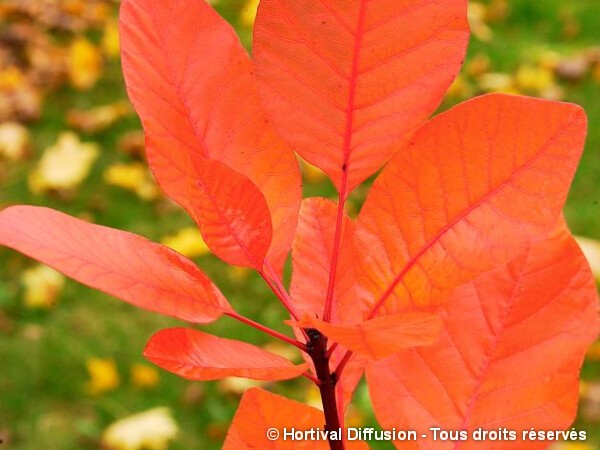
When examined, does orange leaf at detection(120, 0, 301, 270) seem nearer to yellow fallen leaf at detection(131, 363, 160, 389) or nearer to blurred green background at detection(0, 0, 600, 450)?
blurred green background at detection(0, 0, 600, 450)

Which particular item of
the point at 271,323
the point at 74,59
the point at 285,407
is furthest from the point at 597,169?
the point at 285,407

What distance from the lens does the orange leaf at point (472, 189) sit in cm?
31

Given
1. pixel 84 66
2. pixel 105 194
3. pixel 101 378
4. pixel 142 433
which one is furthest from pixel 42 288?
pixel 84 66

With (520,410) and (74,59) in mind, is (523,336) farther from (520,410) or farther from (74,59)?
(74,59)

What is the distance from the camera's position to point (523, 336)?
0.40 meters

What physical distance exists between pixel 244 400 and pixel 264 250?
0.09 meters

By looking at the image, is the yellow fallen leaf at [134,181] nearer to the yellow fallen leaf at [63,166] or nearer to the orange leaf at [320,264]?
the yellow fallen leaf at [63,166]

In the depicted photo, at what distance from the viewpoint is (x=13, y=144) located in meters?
2.38

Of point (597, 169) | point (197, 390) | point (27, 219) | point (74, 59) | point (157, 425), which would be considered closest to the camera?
point (27, 219)

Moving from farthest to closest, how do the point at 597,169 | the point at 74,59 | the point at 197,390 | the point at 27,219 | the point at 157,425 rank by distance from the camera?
1. the point at 74,59
2. the point at 597,169
3. the point at 197,390
4. the point at 157,425
5. the point at 27,219

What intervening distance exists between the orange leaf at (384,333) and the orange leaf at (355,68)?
71 mm

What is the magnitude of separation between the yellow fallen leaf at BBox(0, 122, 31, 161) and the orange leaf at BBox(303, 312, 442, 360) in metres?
2.27

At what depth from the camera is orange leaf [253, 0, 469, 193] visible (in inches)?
12.3

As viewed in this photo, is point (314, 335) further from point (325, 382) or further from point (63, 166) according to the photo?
point (63, 166)
